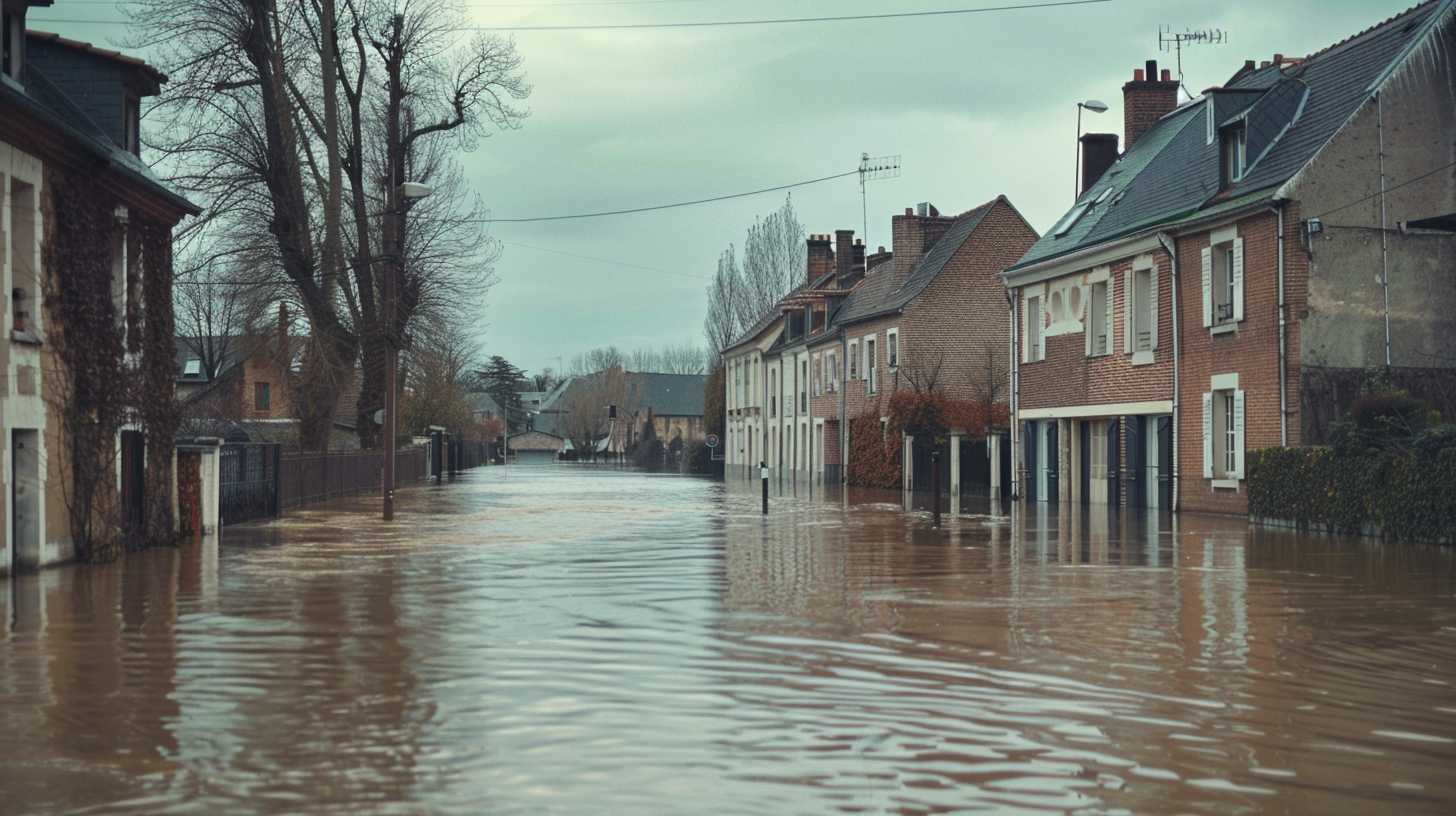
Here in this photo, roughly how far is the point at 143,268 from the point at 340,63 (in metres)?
18.7

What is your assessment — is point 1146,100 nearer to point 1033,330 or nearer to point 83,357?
point 1033,330

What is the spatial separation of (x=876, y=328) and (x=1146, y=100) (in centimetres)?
1599

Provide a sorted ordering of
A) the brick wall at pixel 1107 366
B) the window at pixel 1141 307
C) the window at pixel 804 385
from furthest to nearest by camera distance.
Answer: the window at pixel 804 385
the window at pixel 1141 307
the brick wall at pixel 1107 366

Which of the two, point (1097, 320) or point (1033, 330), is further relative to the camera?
point (1033, 330)

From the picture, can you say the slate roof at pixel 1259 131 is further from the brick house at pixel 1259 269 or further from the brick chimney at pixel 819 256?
the brick chimney at pixel 819 256

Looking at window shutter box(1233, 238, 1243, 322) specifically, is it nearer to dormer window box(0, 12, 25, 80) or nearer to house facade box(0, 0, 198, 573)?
house facade box(0, 0, 198, 573)

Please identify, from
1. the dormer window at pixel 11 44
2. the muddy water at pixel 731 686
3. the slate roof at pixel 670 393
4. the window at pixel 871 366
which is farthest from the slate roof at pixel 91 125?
the slate roof at pixel 670 393

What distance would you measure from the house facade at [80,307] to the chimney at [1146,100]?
2533cm

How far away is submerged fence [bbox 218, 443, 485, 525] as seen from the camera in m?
28.3

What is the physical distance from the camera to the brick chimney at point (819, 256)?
239 feet

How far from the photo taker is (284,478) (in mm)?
34469

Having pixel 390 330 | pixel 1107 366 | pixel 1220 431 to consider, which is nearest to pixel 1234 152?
pixel 1220 431

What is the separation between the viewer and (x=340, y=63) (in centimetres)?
3944

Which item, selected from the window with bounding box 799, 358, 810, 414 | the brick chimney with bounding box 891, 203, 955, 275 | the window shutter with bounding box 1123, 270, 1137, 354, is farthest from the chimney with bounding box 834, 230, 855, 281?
the window shutter with bounding box 1123, 270, 1137, 354
